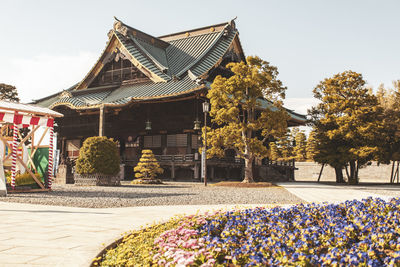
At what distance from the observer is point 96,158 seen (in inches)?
766

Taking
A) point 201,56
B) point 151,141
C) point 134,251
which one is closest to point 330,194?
point 134,251

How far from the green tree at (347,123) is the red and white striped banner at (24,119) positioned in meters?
→ 19.1

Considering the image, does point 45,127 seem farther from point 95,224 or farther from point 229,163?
point 229,163

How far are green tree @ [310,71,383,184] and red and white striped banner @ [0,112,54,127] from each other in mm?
19146

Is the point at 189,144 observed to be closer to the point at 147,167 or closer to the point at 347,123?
the point at 147,167

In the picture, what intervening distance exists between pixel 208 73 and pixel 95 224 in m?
24.4

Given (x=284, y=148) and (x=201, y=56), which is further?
(x=284, y=148)

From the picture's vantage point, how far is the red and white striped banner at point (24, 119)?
13421 mm

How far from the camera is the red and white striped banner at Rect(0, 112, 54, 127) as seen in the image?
1342 cm

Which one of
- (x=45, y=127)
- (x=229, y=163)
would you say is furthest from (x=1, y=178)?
(x=229, y=163)

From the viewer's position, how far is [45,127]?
48.9 ft

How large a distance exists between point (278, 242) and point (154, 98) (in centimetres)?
2369

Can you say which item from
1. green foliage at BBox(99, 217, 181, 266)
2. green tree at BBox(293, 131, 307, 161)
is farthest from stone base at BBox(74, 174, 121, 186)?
green tree at BBox(293, 131, 307, 161)

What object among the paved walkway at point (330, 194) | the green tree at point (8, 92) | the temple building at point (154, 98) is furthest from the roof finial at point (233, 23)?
the green tree at point (8, 92)
